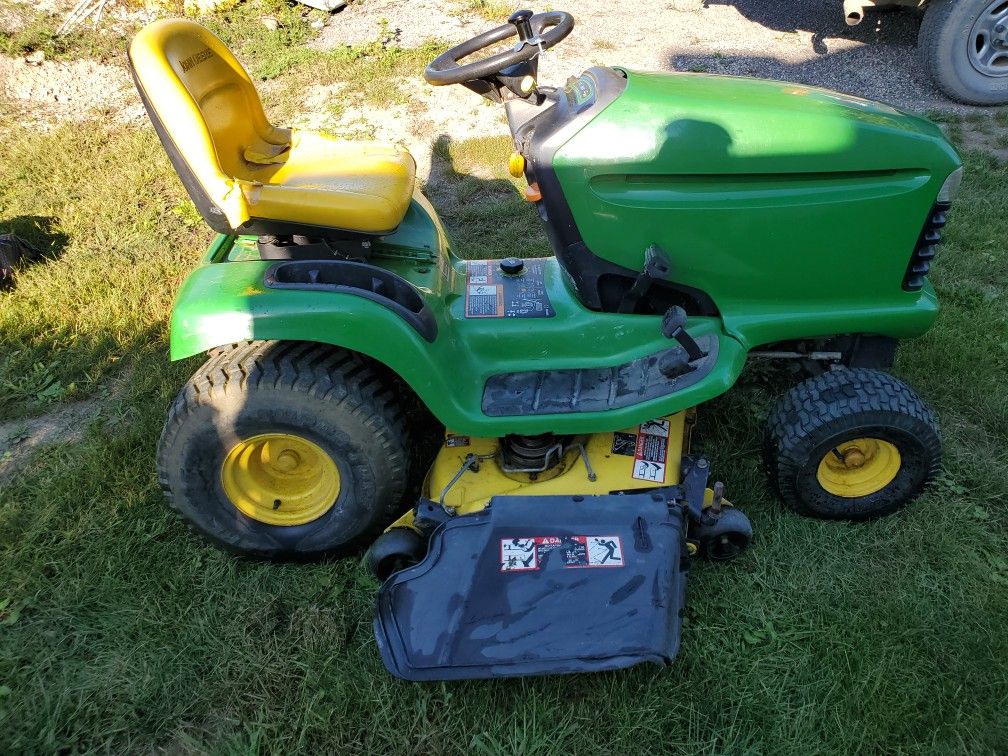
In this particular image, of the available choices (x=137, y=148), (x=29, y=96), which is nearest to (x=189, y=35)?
(x=137, y=148)

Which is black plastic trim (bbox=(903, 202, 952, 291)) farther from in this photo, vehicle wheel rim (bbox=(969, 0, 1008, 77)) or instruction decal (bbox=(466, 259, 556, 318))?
vehicle wheel rim (bbox=(969, 0, 1008, 77))

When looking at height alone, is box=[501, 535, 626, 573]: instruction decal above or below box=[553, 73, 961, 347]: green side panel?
below

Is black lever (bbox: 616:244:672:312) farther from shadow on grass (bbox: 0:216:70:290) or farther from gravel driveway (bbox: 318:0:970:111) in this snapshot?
gravel driveway (bbox: 318:0:970:111)

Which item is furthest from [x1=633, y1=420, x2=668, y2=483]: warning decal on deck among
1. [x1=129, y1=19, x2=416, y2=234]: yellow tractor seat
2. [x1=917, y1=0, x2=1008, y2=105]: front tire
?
[x1=917, y1=0, x2=1008, y2=105]: front tire

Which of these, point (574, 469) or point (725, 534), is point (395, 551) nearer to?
point (574, 469)

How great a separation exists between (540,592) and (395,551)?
1.49 feet

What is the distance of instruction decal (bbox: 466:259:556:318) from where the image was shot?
7.66 feet

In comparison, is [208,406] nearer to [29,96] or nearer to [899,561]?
[899,561]

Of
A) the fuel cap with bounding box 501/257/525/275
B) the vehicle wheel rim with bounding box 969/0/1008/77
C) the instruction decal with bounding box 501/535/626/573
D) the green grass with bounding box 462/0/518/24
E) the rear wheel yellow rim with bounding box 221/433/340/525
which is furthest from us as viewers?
the green grass with bounding box 462/0/518/24

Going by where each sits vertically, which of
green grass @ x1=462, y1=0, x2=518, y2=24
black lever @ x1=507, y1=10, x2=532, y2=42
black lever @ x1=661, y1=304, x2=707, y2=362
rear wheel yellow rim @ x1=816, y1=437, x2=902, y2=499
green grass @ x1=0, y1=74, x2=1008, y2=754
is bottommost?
green grass @ x1=0, y1=74, x2=1008, y2=754

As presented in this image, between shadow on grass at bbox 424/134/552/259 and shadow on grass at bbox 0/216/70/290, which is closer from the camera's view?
shadow on grass at bbox 0/216/70/290

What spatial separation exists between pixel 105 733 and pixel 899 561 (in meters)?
2.30

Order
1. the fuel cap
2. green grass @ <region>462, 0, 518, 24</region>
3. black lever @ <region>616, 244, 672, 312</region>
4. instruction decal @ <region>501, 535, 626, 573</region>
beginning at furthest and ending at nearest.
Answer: green grass @ <region>462, 0, 518, 24</region>
the fuel cap
black lever @ <region>616, 244, 672, 312</region>
instruction decal @ <region>501, 535, 626, 573</region>

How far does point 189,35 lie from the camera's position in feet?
7.46
